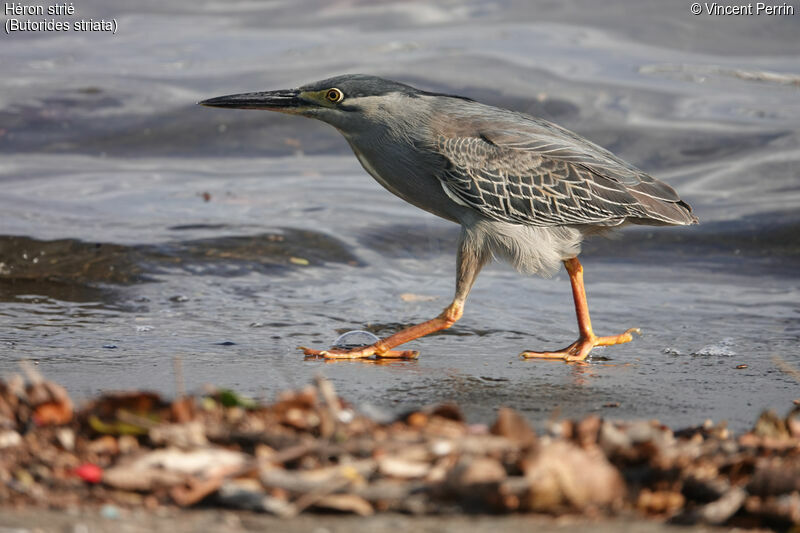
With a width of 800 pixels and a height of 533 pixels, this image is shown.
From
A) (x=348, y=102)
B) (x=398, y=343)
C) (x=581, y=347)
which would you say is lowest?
(x=581, y=347)

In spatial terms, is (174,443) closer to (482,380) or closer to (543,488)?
(543,488)

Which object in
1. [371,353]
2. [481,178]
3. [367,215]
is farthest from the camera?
[367,215]

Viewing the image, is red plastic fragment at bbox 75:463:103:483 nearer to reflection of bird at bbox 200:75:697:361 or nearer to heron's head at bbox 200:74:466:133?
reflection of bird at bbox 200:75:697:361

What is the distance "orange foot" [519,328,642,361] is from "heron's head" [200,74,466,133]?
60.1 inches

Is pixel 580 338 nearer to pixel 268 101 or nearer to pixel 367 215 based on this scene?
pixel 268 101

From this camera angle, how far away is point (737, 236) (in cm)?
830

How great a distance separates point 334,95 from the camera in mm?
5574

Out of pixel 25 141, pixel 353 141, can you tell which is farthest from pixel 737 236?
pixel 25 141

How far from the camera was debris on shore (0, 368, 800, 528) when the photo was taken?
2.52m

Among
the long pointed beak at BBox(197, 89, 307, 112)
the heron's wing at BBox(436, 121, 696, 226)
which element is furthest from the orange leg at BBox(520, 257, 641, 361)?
the long pointed beak at BBox(197, 89, 307, 112)

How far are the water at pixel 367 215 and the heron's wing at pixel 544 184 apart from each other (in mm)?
776

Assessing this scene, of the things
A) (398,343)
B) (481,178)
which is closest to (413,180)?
(481,178)

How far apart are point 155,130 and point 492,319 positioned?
5.96m

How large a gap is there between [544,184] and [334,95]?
4.32 feet
